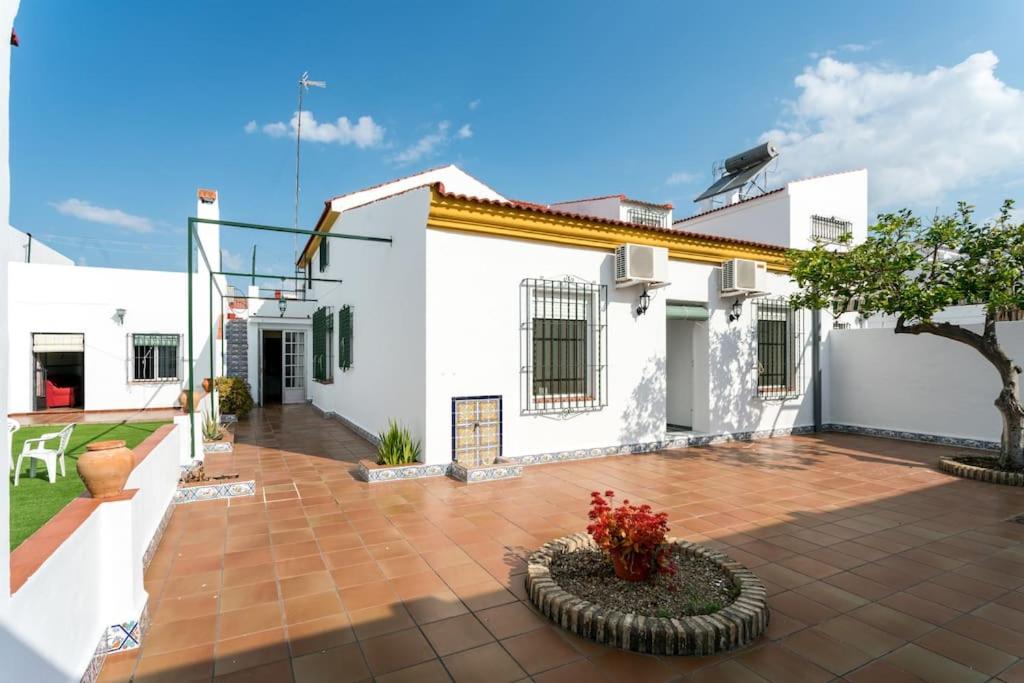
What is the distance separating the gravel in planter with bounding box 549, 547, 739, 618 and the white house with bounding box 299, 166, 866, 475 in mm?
3382

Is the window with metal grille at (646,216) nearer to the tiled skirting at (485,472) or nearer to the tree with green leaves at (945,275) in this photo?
the tree with green leaves at (945,275)

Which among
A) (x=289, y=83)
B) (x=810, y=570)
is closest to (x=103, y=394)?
(x=289, y=83)

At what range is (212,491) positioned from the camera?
213 inches

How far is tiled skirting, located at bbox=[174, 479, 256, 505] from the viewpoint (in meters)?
5.28

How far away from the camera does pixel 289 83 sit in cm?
1567

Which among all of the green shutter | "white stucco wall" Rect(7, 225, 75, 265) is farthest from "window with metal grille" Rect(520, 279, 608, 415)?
"white stucco wall" Rect(7, 225, 75, 265)

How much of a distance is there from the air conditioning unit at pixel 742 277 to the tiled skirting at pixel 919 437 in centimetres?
384

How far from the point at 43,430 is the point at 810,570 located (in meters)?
12.2

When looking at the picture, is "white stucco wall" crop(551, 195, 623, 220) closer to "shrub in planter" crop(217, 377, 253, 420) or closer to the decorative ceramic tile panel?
the decorative ceramic tile panel

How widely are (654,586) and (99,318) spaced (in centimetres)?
1520

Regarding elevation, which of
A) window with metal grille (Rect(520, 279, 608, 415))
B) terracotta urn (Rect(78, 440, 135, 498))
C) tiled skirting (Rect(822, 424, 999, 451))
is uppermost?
window with metal grille (Rect(520, 279, 608, 415))

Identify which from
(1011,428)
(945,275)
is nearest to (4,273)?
(945,275)

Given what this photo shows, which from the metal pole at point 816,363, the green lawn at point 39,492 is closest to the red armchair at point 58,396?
the green lawn at point 39,492

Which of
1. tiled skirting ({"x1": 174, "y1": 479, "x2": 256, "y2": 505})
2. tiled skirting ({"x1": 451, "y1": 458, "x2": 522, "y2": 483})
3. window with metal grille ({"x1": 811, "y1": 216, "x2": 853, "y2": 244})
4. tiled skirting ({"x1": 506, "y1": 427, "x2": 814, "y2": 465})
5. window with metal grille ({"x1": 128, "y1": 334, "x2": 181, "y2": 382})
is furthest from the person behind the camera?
window with metal grille ({"x1": 128, "y1": 334, "x2": 181, "y2": 382})
